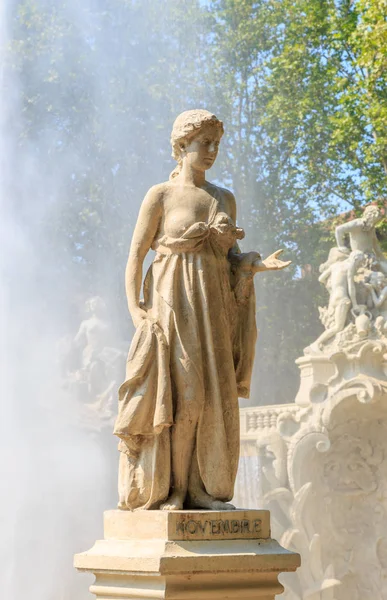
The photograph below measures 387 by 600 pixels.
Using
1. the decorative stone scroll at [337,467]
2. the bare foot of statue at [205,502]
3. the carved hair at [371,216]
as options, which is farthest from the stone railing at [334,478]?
the bare foot of statue at [205,502]

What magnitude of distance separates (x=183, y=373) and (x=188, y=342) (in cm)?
16

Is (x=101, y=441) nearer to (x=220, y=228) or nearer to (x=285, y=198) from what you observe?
(x=285, y=198)

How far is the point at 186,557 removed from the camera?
14.2 ft

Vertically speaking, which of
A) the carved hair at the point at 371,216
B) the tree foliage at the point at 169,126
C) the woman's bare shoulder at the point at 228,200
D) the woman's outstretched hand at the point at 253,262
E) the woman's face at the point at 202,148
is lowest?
the woman's outstretched hand at the point at 253,262

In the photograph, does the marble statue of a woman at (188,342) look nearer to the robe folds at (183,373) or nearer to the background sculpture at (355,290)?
the robe folds at (183,373)

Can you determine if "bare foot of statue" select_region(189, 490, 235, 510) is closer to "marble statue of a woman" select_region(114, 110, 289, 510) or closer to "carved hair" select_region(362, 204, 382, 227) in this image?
"marble statue of a woman" select_region(114, 110, 289, 510)

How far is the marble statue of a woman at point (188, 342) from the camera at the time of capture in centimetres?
469

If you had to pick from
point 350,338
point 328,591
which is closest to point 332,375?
point 350,338

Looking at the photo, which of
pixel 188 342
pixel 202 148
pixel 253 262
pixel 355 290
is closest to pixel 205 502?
pixel 188 342

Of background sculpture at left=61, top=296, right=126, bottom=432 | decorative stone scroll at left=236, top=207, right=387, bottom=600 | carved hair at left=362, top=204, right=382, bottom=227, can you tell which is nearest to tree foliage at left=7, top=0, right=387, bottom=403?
background sculpture at left=61, top=296, right=126, bottom=432

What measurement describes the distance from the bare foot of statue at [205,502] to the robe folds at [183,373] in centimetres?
4

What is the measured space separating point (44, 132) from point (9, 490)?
8.92m

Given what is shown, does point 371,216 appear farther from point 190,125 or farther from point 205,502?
point 205,502

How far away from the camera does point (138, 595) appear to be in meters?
4.40
